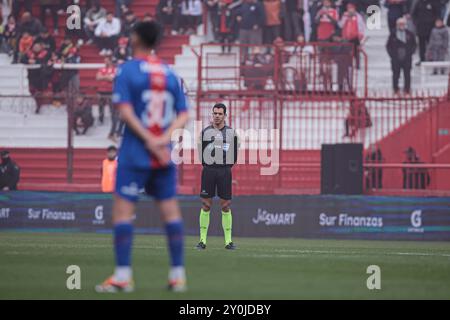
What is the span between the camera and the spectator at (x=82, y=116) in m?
27.4

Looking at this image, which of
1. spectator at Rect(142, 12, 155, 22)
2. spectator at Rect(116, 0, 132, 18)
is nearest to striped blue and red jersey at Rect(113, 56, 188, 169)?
spectator at Rect(142, 12, 155, 22)

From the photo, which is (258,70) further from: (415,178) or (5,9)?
(5,9)

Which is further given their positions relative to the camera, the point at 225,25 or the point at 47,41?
the point at 47,41

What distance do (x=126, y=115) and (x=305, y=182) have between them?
15678 millimetres

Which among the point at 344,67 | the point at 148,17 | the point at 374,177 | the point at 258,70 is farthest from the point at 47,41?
the point at 374,177

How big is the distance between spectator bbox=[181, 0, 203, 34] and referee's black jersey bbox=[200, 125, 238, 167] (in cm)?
1555

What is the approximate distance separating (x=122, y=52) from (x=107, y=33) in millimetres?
1305

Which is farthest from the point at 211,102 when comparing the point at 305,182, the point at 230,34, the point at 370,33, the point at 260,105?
the point at 370,33

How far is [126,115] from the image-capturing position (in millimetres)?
9625

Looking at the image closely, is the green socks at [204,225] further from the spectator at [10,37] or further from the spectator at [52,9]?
the spectator at [52,9]

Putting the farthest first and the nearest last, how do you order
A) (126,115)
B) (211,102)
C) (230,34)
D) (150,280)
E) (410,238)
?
(230,34), (211,102), (410,238), (150,280), (126,115)

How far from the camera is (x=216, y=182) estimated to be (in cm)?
1808

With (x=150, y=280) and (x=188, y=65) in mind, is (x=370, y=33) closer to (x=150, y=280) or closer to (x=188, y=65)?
(x=188, y=65)

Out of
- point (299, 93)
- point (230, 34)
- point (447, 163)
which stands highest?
point (230, 34)
